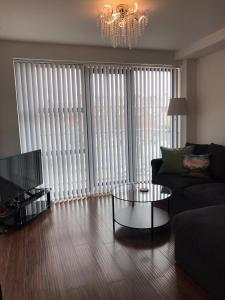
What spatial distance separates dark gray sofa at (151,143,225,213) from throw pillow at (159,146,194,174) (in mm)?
110

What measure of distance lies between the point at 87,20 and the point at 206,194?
2527 millimetres

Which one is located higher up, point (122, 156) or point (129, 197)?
point (122, 156)

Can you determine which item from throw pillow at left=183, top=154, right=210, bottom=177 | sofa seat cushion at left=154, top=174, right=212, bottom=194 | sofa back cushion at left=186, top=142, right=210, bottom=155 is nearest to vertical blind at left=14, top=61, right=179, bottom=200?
sofa back cushion at left=186, top=142, right=210, bottom=155

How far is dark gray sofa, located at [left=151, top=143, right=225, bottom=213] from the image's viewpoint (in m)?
3.00

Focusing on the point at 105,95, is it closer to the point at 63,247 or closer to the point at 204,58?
the point at 204,58

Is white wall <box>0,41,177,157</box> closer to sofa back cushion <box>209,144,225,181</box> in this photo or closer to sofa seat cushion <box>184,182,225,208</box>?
sofa back cushion <box>209,144,225,181</box>

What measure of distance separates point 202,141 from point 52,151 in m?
2.74

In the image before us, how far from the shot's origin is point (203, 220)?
217 cm

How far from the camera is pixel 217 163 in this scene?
365 cm

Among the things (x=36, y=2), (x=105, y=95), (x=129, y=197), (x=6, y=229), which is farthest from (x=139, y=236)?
(x=36, y=2)

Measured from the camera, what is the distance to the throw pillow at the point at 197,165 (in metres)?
3.69

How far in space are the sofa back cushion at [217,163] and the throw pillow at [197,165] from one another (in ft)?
0.24

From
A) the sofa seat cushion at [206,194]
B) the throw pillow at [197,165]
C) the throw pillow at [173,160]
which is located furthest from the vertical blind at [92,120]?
the sofa seat cushion at [206,194]

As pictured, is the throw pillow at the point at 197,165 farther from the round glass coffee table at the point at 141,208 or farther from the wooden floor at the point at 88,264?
the wooden floor at the point at 88,264
